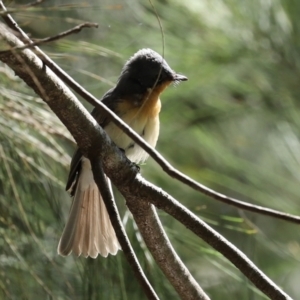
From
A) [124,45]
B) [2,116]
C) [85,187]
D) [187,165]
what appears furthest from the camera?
[187,165]

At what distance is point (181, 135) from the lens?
196 cm

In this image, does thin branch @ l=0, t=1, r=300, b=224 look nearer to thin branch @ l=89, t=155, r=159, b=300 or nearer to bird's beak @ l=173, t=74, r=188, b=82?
thin branch @ l=89, t=155, r=159, b=300

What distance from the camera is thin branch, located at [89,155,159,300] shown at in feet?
2.59

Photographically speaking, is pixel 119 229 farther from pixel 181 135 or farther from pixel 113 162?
pixel 181 135

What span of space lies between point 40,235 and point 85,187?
0.99 feet

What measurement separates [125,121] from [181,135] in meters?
0.49

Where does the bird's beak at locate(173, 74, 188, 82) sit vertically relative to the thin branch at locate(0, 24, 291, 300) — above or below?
above

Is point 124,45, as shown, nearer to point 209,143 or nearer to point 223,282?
point 209,143

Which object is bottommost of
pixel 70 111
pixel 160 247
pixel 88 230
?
pixel 88 230

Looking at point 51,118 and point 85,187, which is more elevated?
point 51,118

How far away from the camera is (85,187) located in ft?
5.00

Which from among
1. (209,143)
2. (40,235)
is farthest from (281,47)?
(40,235)

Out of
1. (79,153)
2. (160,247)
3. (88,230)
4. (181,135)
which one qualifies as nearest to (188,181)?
(160,247)

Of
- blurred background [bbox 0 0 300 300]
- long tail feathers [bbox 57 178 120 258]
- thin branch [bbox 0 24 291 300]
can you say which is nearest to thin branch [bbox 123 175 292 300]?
thin branch [bbox 0 24 291 300]
